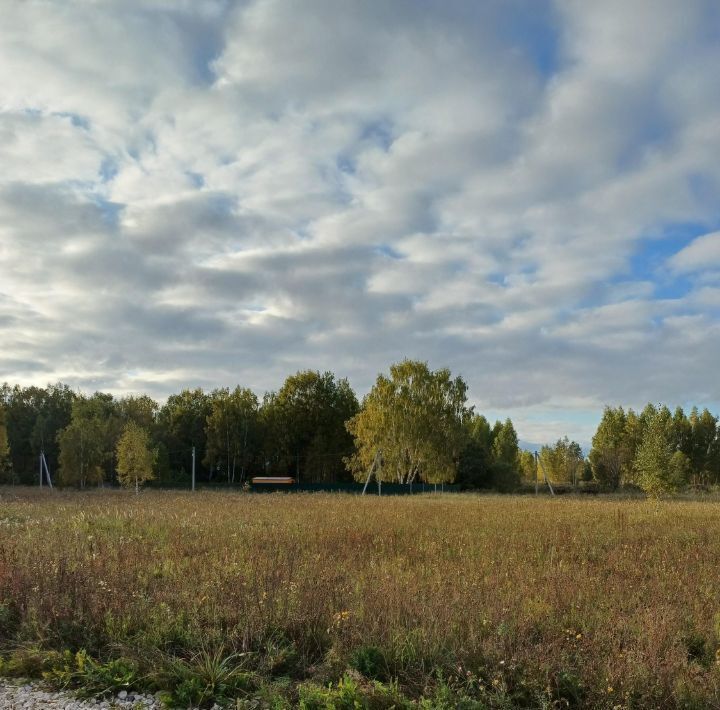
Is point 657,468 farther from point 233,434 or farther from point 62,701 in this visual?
point 233,434

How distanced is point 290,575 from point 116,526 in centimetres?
799

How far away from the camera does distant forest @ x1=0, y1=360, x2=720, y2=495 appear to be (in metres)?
55.7

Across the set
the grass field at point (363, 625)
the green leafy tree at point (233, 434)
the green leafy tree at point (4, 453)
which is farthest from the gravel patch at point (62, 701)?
the green leafy tree at point (233, 434)

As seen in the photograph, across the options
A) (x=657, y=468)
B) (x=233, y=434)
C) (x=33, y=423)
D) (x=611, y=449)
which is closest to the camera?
(x=657, y=468)

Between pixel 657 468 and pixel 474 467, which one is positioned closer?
pixel 657 468

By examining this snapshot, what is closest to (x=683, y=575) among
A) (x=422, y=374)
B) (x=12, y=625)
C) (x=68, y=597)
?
(x=68, y=597)

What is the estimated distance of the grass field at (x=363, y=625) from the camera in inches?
196

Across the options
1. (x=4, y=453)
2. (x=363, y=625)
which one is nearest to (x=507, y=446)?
(x=4, y=453)

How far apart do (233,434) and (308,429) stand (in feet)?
25.6

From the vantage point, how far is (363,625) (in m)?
6.00

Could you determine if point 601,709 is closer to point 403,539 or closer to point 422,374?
point 403,539

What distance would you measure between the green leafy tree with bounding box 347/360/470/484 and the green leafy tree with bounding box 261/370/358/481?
8.86 m

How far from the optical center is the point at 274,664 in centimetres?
554

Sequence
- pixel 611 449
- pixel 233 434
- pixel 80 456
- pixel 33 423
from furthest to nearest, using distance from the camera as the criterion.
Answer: pixel 33 423 → pixel 233 434 → pixel 611 449 → pixel 80 456
